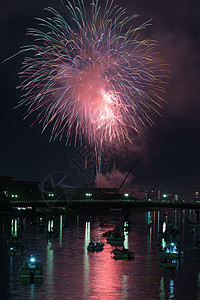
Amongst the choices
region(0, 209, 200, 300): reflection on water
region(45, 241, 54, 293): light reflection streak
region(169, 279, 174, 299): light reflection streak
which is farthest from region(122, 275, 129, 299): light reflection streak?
region(45, 241, 54, 293): light reflection streak

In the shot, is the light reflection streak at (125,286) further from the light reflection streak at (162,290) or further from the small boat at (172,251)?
the small boat at (172,251)

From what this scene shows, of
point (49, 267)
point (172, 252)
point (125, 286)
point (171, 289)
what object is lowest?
point (171, 289)

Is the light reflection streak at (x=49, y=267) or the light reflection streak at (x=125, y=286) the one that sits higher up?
the light reflection streak at (x=49, y=267)

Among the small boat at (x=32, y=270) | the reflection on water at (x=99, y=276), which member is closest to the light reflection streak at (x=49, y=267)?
the reflection on water at (x=99, y=276)

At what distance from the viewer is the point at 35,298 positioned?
70875 millimetres

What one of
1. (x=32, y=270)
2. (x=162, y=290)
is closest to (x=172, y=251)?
(x=162, y=290)

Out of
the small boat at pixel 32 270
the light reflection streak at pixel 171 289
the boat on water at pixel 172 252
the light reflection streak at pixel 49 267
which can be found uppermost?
the boat on water at pixel 172 252

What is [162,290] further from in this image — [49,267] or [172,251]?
[172,251]

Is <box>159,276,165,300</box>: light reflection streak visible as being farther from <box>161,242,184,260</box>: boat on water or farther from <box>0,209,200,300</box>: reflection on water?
<box>161,242,184,260</box>: boat on water

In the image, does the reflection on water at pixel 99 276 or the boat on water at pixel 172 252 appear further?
the boat on water at pixel 172 252

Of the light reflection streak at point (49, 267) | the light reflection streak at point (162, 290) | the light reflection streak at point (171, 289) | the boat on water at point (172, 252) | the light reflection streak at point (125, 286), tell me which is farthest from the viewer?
the boat on water at point (172, 252)

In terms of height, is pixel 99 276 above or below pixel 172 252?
below

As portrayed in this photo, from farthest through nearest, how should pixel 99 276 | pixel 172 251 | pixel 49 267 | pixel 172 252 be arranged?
1. pixel 172 251
2. pixel 172 252
3. pixel 49 267
4. pixel 99 276

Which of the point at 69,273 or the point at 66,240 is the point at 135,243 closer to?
the point at 66,240
